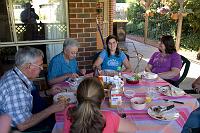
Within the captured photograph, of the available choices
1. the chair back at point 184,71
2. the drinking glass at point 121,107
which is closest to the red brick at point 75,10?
the chair back at point 184,71

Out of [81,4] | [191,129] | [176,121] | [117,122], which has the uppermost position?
[81,4]

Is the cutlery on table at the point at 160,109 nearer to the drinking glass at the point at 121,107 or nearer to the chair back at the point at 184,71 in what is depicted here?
the drinking glass at the point at 121,107

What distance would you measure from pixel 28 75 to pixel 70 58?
88cm

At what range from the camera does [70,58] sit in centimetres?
278

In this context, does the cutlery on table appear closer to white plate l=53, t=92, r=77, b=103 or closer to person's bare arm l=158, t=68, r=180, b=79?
white plate l=53, t=92, r=77, b=103

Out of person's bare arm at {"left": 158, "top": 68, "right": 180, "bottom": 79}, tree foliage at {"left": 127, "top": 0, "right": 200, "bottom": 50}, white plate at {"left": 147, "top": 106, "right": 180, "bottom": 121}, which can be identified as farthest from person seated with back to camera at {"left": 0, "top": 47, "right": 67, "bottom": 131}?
tree foliage at {"left": 127, "top": 0, "right": 200, "bottom": 50}

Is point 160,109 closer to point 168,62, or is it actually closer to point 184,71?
point 168,62

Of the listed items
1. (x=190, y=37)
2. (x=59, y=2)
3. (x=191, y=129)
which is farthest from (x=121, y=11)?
(x=191, y=129)

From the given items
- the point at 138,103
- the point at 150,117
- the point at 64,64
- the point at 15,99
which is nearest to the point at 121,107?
the point at 138,103

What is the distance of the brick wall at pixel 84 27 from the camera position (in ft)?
11.0

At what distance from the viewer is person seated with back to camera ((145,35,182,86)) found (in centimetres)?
304

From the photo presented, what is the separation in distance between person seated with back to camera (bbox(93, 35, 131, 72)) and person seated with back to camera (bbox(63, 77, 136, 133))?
5.76 feet

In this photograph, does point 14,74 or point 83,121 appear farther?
point 14,74

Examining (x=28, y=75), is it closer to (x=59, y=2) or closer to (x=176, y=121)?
(x=176, y=121)
